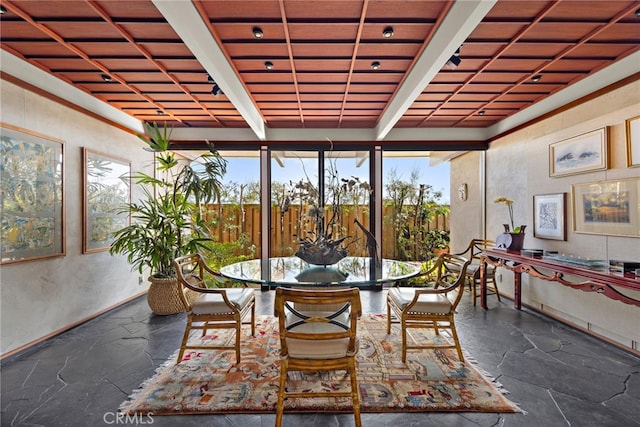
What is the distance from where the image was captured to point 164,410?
1749 mm

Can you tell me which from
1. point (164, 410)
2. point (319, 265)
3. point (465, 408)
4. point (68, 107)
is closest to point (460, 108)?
point (319, 265)

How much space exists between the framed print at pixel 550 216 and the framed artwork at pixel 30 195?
5.59m

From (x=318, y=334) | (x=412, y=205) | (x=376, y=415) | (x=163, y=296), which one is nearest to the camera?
(x=318, y=334)

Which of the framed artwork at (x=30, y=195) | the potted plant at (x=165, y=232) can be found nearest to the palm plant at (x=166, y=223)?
the potted plant at (x=165, y=232)

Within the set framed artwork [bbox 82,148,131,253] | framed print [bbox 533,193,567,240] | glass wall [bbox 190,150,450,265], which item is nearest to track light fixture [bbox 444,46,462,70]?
framed print [bbox 533,193,567,240]

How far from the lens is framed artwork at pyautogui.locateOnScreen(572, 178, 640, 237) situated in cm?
247

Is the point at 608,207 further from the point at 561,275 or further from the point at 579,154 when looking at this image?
the point at 561,275

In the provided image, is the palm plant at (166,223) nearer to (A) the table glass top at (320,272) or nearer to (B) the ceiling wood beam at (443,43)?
(A) the table glass top at (320,272)

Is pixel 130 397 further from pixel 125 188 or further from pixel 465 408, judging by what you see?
pixel 125 188

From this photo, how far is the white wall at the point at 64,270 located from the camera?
8.03 feet

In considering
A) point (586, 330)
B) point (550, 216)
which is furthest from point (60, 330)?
point (550, 216)

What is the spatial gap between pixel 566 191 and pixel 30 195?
18.4ft

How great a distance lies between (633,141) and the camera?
8.07ft

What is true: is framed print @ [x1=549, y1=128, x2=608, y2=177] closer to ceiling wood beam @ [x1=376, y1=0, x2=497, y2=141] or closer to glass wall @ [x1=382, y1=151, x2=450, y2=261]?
glass wall @ [x1=382, y1=151, x2=450, y2=261]
